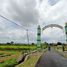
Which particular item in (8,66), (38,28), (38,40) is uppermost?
(38,28)

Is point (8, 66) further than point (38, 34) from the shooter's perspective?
No

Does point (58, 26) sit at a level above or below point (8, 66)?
above

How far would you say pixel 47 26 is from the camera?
93.8 meters

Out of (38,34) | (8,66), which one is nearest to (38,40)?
(38,34)

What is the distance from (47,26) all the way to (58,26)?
5.30 metres

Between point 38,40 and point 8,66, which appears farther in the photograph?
point 38,40

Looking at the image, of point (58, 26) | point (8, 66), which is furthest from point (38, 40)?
point (8, 66)

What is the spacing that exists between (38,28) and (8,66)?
6935 cm

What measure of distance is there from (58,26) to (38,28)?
9906mm

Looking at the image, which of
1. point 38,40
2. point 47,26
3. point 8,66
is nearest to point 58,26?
point 47,26

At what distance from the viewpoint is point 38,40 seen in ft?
302

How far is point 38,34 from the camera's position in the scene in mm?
93750

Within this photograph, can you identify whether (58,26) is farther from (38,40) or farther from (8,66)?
(8,66)

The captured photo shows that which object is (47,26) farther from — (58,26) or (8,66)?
(8,66)
